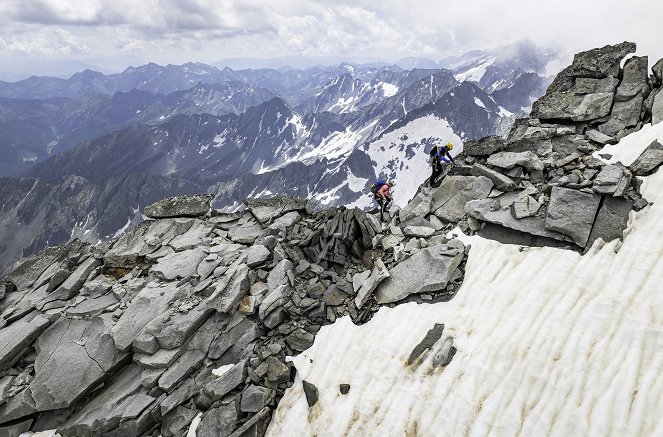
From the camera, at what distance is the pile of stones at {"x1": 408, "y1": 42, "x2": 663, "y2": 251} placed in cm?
1412

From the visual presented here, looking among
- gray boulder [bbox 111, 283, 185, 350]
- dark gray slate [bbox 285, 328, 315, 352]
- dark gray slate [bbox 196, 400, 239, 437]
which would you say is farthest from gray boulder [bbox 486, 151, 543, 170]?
gray boulder [bbox 111, 283, 185, 350]

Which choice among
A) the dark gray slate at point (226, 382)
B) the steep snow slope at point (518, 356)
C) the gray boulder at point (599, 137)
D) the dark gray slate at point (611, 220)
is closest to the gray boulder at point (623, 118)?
the gray boulder at point (599, 137)

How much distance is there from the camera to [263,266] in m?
17.9

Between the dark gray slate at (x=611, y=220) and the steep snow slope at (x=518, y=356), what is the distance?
0.37 meters

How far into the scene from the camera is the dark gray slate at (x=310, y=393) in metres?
13.2

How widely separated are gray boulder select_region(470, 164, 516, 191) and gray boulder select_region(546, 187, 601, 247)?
2.89 metres

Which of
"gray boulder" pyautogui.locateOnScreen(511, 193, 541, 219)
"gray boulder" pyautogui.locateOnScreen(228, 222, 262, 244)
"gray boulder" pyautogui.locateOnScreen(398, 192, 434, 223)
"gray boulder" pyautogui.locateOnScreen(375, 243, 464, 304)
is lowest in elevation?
"gray boulder" pyautogui.locateOnScreen(375, 243, 464, 304)

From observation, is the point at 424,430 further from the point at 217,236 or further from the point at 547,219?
the point at 217,236

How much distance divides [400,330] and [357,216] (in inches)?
264

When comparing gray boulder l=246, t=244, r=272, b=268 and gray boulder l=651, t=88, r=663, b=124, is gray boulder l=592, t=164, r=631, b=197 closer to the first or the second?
gray boulder l=651, t=88, r=663, b=124

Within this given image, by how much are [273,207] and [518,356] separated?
15174 millimetres

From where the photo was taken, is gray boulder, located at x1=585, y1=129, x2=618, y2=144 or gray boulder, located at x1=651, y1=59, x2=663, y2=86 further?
gray boulder, located at x1=651, y1=59, x2=663, y2=86

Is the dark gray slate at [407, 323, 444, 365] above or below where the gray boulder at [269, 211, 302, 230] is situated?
below

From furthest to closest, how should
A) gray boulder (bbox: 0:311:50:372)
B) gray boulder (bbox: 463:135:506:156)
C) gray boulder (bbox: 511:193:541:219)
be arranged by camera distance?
gray boulder (bbox: 463:135:506:156) → gray boulder (bbox: 0:311:50:372) → gray boulder (bbox: 511:193:541:219)
